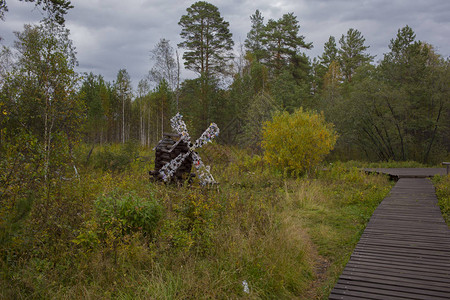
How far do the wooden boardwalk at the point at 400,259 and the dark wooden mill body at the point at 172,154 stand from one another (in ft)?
15.9

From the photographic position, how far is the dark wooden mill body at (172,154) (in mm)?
8477

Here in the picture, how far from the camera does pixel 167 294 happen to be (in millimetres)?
3428

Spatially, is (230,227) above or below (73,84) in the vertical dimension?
below

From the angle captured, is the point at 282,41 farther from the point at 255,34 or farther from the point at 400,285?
the point at 400,285

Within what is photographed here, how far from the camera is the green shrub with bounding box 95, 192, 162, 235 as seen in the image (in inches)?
176

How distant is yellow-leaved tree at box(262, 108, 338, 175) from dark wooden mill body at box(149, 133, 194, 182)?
168 inches

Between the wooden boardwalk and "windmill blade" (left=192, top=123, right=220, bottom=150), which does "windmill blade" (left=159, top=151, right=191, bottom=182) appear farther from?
the wooden boardwalk

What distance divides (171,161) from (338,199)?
15.8ft

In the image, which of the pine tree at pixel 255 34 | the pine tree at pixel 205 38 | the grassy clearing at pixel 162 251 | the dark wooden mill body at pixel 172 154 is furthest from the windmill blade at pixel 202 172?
the pine tree at pixel 255 34

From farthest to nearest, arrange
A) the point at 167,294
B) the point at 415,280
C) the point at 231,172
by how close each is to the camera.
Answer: the point at 231,172, the point at 415,280, the point at 167,294

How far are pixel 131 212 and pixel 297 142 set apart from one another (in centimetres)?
815

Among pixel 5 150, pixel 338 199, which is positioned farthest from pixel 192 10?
pixel 5 150

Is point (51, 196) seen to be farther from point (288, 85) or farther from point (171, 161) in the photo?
point (288, 85)

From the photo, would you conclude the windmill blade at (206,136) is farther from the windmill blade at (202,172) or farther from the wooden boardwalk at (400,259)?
the wooden boardwalk at (400,259)
